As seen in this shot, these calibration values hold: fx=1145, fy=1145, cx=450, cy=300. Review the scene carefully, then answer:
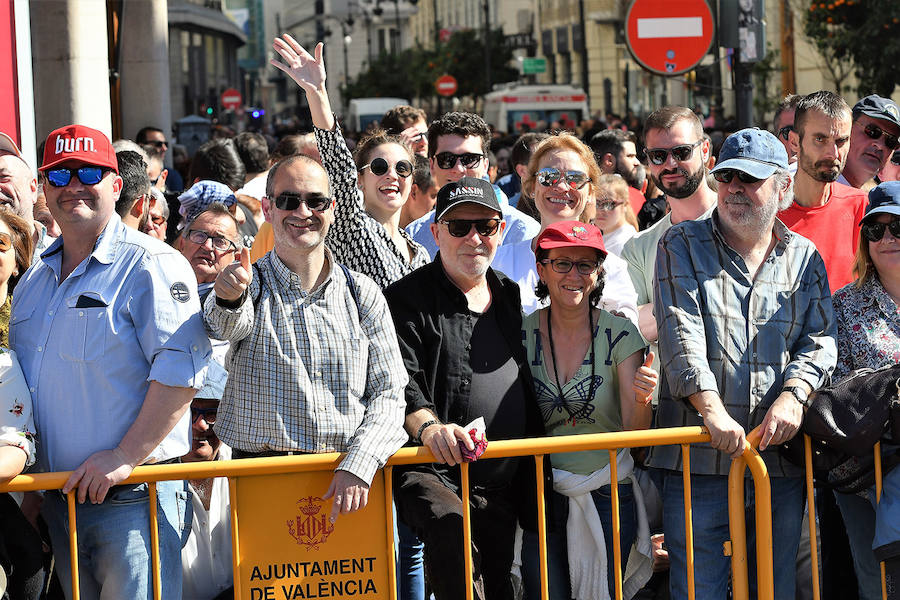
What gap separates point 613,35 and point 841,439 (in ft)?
175

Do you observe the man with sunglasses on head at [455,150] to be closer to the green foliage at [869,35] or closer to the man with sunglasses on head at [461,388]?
the man with sunglasses on head at [461,388]

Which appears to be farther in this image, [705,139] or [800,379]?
[705,139]

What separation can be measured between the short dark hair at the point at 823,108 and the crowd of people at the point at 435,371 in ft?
2.50

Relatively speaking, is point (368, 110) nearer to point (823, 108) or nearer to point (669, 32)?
point (669, 32)

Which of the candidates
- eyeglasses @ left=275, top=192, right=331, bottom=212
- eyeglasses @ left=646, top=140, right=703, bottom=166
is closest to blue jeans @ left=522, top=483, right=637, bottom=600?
eyeglasses @ left=275, top=192, right=331, bottom=212

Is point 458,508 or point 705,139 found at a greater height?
point 705,139

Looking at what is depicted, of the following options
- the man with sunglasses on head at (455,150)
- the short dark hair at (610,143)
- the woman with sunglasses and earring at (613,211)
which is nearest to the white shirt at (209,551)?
the man with sunglasses on head at (455,150)

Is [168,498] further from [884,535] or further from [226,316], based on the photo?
[884,535]

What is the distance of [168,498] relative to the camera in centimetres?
400

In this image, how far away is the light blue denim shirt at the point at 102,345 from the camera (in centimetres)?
381

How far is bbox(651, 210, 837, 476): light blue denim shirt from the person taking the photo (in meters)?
4.28

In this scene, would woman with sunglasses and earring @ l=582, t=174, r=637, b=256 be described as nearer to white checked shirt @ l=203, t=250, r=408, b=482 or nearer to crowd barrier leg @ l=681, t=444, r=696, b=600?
crowd barrier leg @ l=681, t=444, r=696, b=600

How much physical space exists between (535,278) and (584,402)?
112 cm

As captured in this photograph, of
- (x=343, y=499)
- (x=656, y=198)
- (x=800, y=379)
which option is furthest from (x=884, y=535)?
(x=656, y=198)
